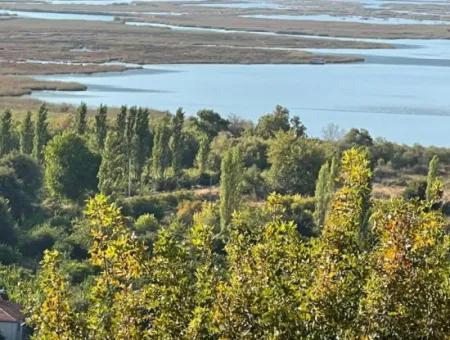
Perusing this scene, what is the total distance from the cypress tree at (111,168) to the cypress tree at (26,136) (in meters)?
4.31

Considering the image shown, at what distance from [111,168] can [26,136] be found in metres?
5.91

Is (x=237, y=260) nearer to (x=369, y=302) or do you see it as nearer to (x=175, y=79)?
(x=369, y=302)

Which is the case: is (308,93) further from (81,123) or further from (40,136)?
(40,136)

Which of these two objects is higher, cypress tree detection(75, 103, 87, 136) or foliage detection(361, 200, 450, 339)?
foliage detection(361, 200, 450, 339)

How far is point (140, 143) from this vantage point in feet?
106

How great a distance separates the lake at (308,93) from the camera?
48031 mm

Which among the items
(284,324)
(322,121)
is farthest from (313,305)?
(322,121)

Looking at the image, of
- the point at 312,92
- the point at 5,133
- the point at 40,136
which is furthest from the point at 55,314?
the point at 312,92

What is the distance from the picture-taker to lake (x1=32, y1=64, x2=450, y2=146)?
158ft

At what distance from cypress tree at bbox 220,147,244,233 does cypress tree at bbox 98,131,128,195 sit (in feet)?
11.6

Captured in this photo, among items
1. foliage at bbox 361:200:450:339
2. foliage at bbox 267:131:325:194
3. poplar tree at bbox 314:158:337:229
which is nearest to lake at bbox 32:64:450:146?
foliage at bbox 267:131:325:194

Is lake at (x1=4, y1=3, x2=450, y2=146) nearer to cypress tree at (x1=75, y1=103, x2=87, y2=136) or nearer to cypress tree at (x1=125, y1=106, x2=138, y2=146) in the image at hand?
cypress tree at (x1=75, y1=103, x2=87, y2=136)

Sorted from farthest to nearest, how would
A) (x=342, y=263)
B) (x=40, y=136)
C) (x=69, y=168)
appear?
(x=40, y=136) < (x=69, y=168) < (x=342, y=263)

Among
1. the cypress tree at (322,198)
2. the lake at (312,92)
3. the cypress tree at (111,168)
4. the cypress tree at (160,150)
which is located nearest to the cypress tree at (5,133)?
the cypress tree at (111,168)
